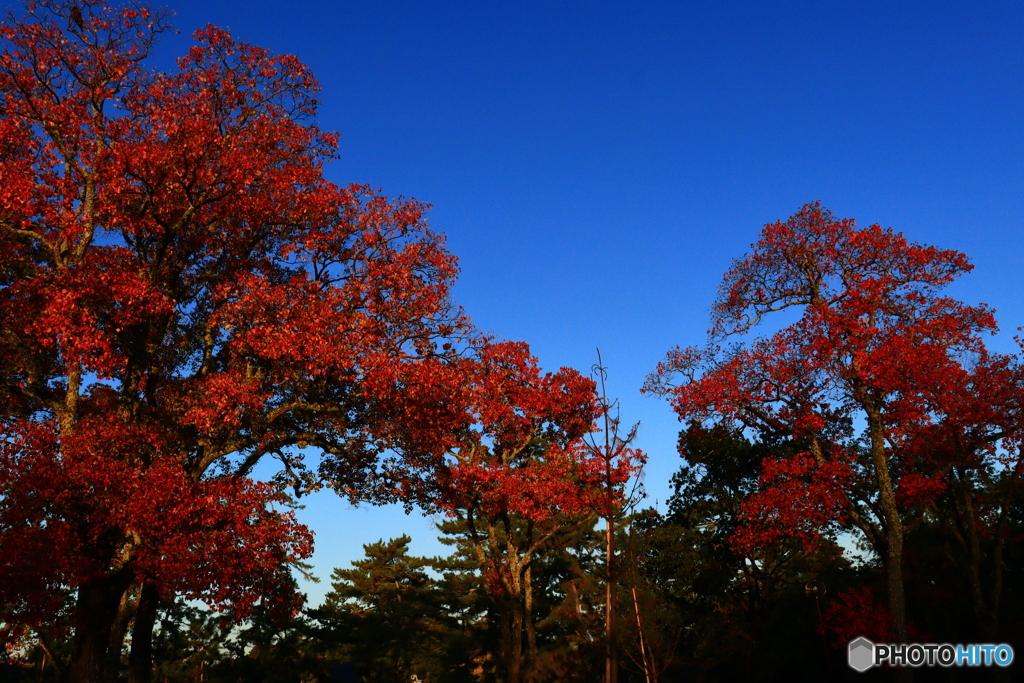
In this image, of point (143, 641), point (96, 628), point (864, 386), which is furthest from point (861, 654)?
point (96, 628)

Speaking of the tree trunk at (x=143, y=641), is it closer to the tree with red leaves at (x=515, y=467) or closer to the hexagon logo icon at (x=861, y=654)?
the tree with red leaves at (x=515, y=467)

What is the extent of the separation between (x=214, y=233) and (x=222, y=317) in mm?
2453

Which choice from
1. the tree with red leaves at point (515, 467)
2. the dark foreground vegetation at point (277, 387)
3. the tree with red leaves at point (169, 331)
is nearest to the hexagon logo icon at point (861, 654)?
the dark foreground vegetation at point (277, 387)

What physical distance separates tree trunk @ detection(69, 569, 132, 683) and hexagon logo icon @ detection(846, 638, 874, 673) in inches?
838

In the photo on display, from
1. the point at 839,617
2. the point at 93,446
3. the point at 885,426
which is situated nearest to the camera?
the point at 93,446

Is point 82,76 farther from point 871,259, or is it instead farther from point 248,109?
point 871,259

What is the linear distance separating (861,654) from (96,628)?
23693 mm

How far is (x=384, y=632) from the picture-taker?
117 feet

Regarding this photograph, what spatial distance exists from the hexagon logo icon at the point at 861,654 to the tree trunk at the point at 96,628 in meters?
21.3

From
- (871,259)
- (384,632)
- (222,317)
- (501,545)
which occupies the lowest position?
(384,632)

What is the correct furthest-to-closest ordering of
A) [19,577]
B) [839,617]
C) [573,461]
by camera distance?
1. [839,617]
2. [573,461]
3. [19,577]

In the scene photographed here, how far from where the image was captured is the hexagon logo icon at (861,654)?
2562 cm

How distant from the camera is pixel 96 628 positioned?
15742 millimetres

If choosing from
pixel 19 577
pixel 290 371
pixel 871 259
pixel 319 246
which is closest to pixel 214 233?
pixel 319 246
